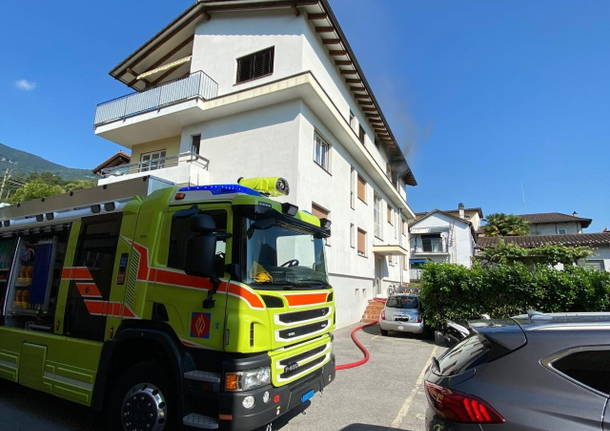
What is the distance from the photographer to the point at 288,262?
4102mm

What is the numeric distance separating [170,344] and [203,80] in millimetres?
12303

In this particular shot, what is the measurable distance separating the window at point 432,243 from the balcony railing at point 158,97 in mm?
33070

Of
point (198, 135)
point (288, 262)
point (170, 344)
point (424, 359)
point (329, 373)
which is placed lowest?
point (424, 359)

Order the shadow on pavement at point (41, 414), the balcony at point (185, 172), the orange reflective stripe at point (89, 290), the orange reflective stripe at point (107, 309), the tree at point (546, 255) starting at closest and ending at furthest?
the orange reflective stripe at point (107, 309)
the orange reflective stripe at point (89, 290)
the shadow on pavement at point (41, 414)
the balcony at point (185, 172)
the tree at point (546, 255)

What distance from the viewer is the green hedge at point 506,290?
955 cm

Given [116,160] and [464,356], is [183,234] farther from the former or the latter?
[116,160]

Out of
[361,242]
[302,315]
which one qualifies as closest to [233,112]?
[361,242]

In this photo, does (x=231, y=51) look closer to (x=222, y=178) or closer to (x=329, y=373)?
(x=222, y=178)

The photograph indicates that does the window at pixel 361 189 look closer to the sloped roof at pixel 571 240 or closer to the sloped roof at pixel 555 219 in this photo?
the sloped roof at pixel 571 240

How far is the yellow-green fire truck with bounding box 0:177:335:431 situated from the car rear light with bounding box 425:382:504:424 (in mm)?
1656

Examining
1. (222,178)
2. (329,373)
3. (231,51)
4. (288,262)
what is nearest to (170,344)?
(288,262)

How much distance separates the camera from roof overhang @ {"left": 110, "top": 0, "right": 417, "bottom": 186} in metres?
13.0

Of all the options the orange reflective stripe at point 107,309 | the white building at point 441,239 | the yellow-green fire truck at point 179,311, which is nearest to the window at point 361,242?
the yellow-green fire truck at point 179,311

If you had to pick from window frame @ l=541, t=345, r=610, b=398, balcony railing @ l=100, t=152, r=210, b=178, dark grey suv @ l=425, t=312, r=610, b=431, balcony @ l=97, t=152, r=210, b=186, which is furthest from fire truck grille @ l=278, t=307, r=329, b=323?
balcony railing @ l=100, t=152, r=210, b=178
